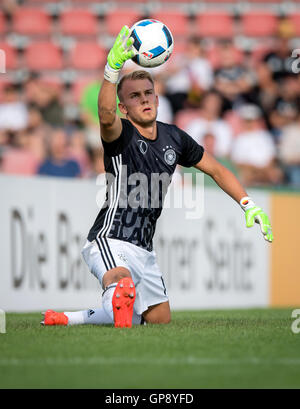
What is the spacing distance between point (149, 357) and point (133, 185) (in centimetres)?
225

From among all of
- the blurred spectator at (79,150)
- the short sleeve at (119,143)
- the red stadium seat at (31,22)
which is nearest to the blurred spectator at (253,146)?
the blurred spectator at (79,150)

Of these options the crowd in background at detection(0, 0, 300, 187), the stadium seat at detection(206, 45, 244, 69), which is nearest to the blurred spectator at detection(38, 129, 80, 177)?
the crowd in background at detection(0, 0, 300, 187)

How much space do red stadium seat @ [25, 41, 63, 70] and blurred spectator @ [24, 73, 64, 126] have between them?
6.89 feet

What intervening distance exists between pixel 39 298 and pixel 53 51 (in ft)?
25.6

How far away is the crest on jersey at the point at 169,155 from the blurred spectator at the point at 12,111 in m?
6.99

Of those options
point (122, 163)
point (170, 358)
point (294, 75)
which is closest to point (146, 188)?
point (122, 163)

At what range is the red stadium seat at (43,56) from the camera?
16.0 m

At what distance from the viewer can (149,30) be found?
658cm

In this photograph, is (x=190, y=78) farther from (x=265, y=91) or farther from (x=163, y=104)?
(x=265, y=91)

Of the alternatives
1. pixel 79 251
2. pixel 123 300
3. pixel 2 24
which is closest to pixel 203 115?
pixel 2 24

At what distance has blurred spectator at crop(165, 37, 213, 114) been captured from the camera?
14.4 meters

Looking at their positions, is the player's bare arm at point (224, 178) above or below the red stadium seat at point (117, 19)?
below

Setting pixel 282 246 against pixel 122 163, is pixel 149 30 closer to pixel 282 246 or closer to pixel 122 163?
pixel 122 163

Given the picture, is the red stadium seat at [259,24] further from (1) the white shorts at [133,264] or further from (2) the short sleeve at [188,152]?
(1) the white shorts at [133,264]
